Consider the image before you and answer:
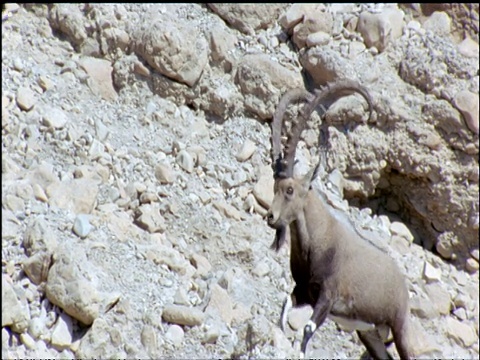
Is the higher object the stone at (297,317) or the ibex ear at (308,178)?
the ibex ear at (308,178)

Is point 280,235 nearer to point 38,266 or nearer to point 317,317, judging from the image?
point 317,317

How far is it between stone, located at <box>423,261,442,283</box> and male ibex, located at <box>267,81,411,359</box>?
2.11m

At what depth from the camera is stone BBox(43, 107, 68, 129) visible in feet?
24.7

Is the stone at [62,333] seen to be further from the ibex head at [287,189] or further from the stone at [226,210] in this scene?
the stone at [226,210]

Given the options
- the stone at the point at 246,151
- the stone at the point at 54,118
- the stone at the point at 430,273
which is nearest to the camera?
the stone at the point at 54,118

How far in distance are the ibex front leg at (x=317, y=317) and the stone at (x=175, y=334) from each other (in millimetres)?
983

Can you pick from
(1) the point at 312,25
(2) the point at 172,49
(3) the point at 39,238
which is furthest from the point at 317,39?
(3) the point at 39,238

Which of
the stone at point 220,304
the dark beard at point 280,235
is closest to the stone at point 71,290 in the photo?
the stone at point 220,304

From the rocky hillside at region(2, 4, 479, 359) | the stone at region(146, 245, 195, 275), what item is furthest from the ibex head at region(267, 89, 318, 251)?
the stone at region(146, 245, 195, 275)

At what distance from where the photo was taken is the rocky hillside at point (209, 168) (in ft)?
21.7

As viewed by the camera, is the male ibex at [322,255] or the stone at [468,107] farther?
the stone at [468,107]

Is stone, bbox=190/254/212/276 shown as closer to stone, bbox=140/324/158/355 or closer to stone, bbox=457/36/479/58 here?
stone, bbox=140/324/158/355

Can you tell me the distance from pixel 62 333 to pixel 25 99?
2346 mm

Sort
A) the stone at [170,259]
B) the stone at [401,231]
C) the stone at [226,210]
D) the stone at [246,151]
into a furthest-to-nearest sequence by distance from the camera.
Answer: the stone at [401,231]
the stone at [246,151]
the stone at [226,210]
the stone at [170,259]
